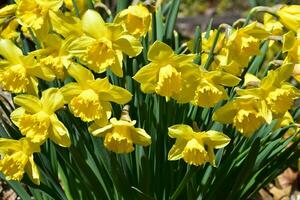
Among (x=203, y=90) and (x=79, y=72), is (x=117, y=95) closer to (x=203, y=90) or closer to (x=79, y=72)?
(x=79, y=72)

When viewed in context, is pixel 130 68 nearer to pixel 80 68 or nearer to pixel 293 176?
pixel 80 68

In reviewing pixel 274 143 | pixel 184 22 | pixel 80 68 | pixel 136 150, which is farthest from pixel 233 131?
pixel 184 22

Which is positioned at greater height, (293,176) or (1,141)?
(1,141)

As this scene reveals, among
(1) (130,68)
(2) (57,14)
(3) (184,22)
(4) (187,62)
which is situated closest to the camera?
(4) (187,62)

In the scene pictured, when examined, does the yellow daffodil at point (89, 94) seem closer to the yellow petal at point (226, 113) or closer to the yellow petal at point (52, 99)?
the yellow petal at point (52, 99)

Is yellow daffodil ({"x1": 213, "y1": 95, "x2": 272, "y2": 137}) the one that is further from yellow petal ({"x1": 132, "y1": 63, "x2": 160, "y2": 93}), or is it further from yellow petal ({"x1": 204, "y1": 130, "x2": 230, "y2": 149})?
yellow petal ({"x1": 132, "y1": 63, "x2": 160, "y2": 93})

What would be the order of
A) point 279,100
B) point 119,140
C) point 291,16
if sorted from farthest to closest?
point 291,16, point 279,100, point 119,140

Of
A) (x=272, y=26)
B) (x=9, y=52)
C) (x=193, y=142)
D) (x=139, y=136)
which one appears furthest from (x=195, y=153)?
(x=272, y=26)
